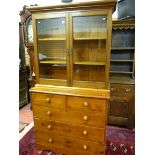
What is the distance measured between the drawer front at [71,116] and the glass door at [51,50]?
34 centimetres

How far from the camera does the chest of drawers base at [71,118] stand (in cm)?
165

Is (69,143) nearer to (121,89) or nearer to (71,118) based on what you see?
(71,118)

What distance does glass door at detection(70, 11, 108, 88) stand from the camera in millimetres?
1692

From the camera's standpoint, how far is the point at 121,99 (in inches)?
92.7

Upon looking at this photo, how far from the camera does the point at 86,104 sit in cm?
164

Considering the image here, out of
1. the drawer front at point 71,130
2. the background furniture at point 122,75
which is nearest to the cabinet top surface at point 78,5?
the background furniture at point 122,75

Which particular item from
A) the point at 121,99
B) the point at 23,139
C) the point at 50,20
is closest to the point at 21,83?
the point at 23,139

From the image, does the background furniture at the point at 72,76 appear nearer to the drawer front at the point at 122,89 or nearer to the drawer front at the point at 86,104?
the drawer front at the point at 86,104

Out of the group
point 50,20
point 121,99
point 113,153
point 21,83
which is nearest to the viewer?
point 50,20

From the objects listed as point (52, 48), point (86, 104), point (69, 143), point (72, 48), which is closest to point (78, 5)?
point (72, 48)

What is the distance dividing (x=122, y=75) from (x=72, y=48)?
1.21 meters
